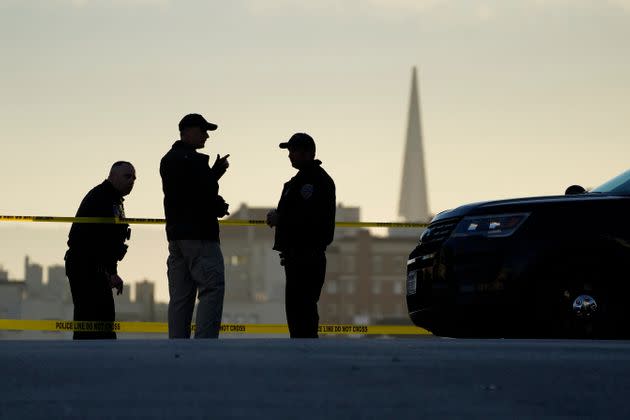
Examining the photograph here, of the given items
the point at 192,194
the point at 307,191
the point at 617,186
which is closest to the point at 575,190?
the point at 617,186

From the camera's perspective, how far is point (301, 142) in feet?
36.7

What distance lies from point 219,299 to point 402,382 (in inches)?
207

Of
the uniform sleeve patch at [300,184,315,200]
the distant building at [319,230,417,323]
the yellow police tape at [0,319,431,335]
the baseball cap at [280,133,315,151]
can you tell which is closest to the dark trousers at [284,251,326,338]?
the uniform sleeve patch at [300,184,315,200]

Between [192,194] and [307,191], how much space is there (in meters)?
0.85

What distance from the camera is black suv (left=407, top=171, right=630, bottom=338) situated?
33.6ft

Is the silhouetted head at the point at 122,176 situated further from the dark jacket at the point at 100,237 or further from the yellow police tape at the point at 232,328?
the yellow police tape at the point at 232,328

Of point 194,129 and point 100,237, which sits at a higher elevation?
point 194,129

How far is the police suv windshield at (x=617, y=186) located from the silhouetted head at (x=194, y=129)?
2975 millimetres

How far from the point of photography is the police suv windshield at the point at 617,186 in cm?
1085

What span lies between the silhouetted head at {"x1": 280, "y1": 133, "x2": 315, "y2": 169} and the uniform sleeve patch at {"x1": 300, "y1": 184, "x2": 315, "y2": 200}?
17 centimetres

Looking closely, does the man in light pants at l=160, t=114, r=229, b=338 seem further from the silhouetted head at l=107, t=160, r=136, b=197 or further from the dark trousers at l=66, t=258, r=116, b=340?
the dark trousers at l=66, t=258, r=116, b=340

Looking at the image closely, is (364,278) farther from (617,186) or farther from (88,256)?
(617,186)

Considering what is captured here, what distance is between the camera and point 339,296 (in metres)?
189

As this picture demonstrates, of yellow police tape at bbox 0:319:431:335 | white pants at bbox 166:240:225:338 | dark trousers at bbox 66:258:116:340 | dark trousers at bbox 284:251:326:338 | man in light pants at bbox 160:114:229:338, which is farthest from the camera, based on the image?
yellow police tape at bbox 0:319:431:335
